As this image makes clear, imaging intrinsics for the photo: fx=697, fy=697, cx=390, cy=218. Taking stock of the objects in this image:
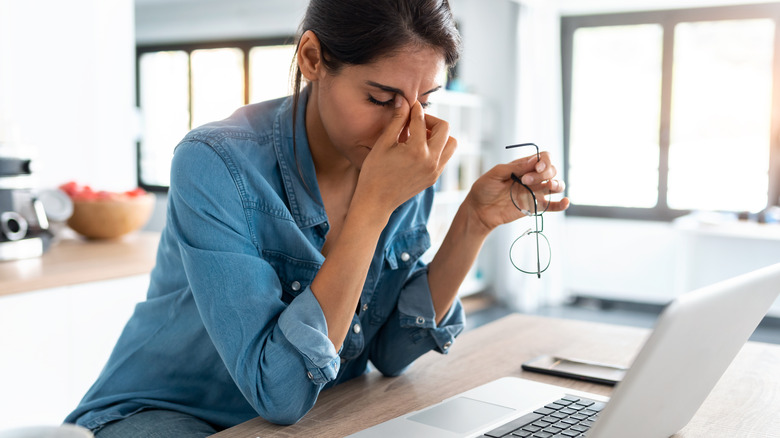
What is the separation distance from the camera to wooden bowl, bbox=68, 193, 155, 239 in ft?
7.70

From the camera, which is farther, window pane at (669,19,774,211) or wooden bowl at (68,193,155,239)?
window pane at (669,19,774,211)

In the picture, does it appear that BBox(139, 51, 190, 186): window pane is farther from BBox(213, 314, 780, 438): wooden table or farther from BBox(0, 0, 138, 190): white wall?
BBox(213, 314, 780, 438): wooden table

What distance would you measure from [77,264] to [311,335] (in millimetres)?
1311

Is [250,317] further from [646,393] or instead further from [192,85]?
[192,85]

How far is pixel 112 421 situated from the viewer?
105 centimetres

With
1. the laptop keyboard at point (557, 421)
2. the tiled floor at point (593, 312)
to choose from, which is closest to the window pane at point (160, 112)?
the tiled floor at point (593, 312)

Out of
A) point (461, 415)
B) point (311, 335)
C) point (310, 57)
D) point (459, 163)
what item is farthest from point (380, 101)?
point (459, 163)

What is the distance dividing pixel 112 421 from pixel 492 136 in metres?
4.64

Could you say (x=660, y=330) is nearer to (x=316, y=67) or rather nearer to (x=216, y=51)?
(x=316, y=67)

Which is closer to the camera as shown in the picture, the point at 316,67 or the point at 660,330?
the point at 660,330

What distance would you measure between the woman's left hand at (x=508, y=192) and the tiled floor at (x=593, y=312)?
3.34 m

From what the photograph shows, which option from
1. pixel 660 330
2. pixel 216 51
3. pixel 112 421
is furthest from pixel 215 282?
pixel 216 51

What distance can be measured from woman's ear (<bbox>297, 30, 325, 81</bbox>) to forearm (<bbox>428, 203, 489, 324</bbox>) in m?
0.34

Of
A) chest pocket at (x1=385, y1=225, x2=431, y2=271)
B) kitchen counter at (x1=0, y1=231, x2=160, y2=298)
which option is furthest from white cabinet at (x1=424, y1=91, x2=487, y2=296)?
chest pocket at (x1=385, y1=225, x2=431, y2=271)
